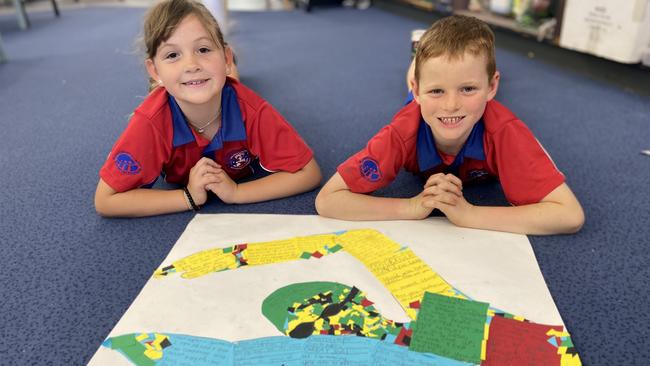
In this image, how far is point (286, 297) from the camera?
0.63 m

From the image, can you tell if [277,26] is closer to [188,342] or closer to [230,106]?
[230,106]

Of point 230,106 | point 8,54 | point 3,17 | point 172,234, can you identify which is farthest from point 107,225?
point 3,17

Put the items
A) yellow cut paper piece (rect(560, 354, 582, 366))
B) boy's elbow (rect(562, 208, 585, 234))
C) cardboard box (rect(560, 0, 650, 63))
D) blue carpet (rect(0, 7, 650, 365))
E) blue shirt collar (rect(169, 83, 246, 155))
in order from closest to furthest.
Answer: yellow cut paper piece (rect(560, 354, 582, 366)) < blue carpet (rect(0, 7, 650, 365)) < boy's elbow (rect(562, 208, 585, 234)) < blue shirt collar (rect(169, 83, 246, 155)) < cardboard box (rect(560, 0, 650, 63))

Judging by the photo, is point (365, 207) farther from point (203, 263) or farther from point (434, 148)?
point (203, 263)

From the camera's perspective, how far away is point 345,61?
188 centimetres

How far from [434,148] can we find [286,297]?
34 centimetres

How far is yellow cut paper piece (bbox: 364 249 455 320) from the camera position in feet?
2.04

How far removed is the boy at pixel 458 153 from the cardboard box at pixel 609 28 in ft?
2.62

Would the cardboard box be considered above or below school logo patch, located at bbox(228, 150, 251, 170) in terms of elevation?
above

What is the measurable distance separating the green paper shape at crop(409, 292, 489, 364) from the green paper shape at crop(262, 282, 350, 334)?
107mm

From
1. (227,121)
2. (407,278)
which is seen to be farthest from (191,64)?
(407,278)

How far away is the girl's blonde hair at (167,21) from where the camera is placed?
764 mm

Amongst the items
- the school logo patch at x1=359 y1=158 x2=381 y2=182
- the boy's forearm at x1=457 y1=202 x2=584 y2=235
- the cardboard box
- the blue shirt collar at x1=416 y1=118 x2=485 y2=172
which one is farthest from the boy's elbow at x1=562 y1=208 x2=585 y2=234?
the cardboard box

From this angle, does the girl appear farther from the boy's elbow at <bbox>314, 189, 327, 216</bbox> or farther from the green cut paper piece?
the green cut paper piece
